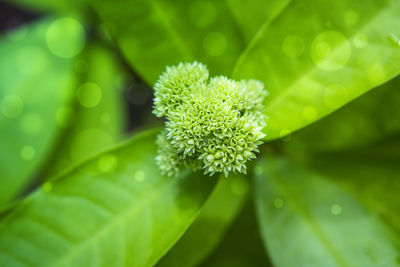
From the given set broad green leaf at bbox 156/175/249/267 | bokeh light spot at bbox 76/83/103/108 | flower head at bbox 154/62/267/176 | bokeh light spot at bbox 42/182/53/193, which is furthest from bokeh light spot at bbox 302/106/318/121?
bokeh light spot at bbox 76/83/103/108

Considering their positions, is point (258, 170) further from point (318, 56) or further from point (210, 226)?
point (318, 56)

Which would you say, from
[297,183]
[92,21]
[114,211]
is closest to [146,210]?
[114,211]

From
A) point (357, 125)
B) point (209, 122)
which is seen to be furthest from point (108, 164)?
point (357, 125)

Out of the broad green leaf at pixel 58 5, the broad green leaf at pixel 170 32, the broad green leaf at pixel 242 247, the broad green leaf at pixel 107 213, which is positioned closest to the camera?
the broad green leaf at pixel 107 213

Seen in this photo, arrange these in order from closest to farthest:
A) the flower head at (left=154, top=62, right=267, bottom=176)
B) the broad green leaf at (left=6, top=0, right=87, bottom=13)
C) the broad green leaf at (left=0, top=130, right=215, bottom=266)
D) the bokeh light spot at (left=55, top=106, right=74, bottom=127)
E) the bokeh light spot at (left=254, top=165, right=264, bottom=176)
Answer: the flower head at (left=154, top=62, right=267, bottom=176), the broad green leaf at (left=0, top=130, right=215, bottom=266), the bokeh light spot at (left=254, top=165, right=264, bottom=176), the bokeh light spot at (left=55, top=106, right=74, bottom=127), the broad green leaf at (left=6, top=0, right=87, bottom=13)

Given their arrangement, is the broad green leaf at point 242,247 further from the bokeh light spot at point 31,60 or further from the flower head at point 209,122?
the bokeh light spot at point 31,60

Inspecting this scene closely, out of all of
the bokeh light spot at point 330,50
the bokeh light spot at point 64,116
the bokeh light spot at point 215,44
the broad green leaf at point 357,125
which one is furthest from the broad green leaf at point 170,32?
the bokeh light spot at point 64,116

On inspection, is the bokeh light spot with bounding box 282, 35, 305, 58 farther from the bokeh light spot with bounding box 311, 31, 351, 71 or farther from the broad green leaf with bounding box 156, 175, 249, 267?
the broad green leaf with bounding box 156, 175, 249, 267

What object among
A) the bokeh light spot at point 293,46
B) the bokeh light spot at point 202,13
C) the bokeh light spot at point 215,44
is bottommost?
the bokeh light spot at point 293,46
